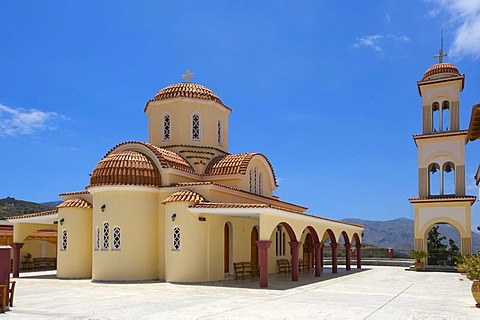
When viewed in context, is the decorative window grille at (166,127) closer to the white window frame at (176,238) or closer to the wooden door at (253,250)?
the wooden door at (253,250)

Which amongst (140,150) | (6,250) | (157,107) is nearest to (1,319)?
(6,250)

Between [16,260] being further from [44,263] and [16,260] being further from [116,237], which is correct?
[44,263]

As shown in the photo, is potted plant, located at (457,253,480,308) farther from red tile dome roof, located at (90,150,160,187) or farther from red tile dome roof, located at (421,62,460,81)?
red tile dome roof, located at (421,62,460,81)

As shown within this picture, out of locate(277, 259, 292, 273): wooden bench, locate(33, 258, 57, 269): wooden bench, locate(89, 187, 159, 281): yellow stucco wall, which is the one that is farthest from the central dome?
locate(33, 258, 57, 269): wooden bench

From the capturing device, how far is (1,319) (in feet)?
39.4

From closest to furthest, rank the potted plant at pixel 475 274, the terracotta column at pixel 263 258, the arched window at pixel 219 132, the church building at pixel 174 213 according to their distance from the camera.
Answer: the potted plant at pixel 475 274 → the terracotta column at pixel 263 258 → the church building at pixel 174 213 → the arched window at pixel 219 132

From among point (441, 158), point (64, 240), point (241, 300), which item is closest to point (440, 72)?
→ point (441, 158)

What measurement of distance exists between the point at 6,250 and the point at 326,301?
30.3 ft

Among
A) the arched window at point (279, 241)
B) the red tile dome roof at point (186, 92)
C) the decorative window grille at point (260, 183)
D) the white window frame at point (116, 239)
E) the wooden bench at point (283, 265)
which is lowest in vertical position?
the wooden bench at point (283, 265)

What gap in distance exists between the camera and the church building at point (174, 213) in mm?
21172

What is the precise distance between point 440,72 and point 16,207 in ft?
187

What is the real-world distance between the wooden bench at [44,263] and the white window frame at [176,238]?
48.7ft

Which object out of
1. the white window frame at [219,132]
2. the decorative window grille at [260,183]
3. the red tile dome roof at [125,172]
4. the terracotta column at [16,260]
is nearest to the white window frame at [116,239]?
the red tile dome roof at [125,172]

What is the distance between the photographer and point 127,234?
72.2 ft
